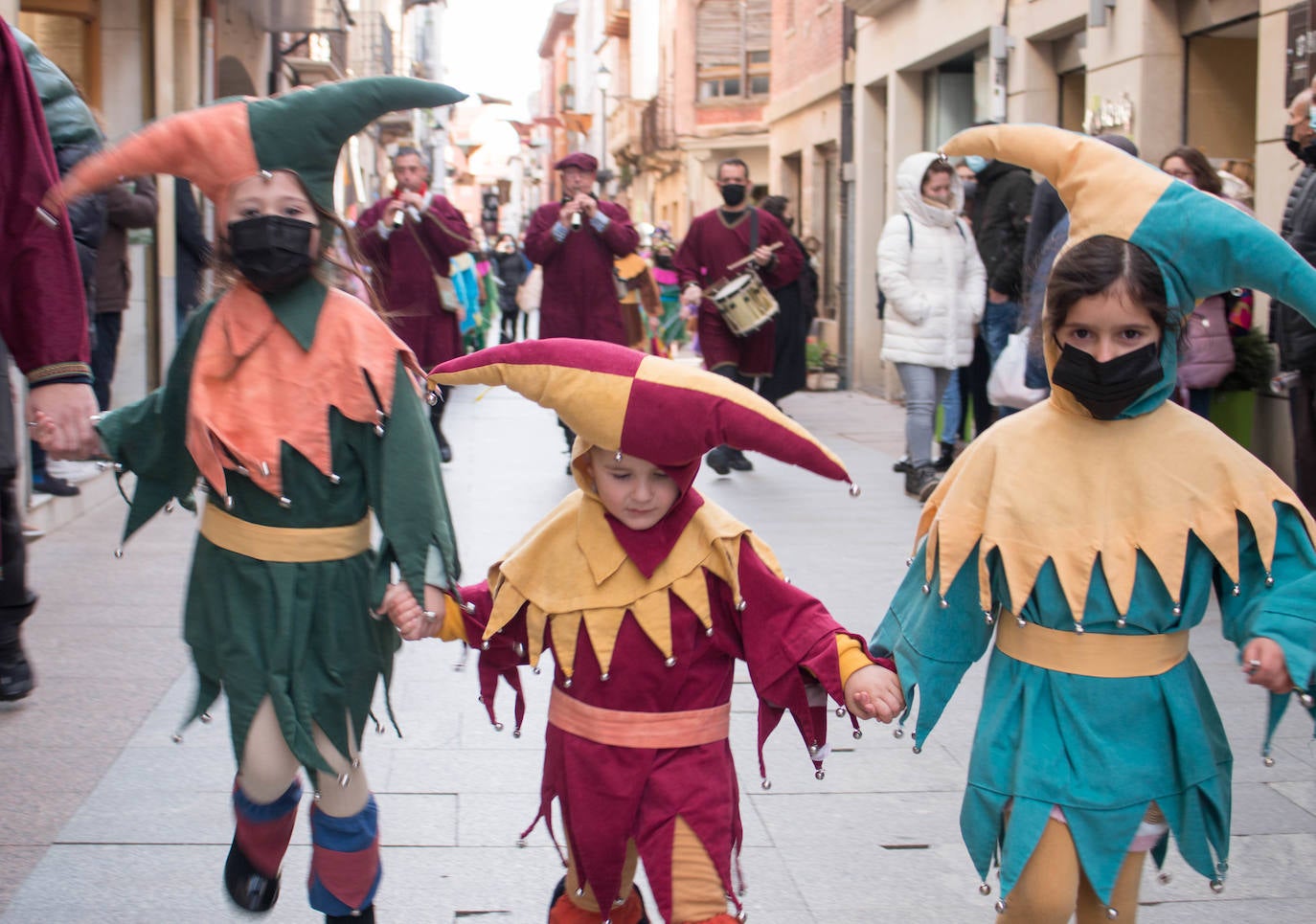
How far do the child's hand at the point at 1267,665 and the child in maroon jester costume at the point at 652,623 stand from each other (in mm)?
599

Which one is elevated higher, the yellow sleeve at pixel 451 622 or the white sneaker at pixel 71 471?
the yellow sleeve at pixel 451 622

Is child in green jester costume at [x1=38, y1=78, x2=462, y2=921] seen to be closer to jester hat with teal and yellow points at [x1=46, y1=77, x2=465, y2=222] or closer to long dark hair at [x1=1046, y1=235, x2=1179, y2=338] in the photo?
jester hat with teal and yellow points at [x1=46, y1=77, x2=465, y2=222]

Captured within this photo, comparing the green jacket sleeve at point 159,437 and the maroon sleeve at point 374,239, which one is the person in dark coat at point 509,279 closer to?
the maroon sleeve at point 374,239

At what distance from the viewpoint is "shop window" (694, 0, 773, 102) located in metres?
35.9

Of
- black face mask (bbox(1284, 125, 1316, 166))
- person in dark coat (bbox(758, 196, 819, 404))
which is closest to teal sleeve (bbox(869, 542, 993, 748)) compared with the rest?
black face mask (bbox(1284, 125, 1316, 166))

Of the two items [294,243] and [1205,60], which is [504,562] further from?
[1205,60]

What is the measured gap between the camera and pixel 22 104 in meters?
3.64

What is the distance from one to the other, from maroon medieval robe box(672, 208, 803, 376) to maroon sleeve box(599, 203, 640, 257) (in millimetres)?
672

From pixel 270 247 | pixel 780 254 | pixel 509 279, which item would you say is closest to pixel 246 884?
pixel 270 247

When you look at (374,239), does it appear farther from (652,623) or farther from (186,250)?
(652,623)

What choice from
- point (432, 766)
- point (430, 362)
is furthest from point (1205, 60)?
point (432, 766)

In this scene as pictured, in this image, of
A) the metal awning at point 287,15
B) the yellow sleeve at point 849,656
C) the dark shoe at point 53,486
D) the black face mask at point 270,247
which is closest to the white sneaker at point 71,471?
the dark shoe at point 53,486

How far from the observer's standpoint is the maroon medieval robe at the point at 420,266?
1034 cm

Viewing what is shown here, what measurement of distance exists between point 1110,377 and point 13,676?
12.0 ft
